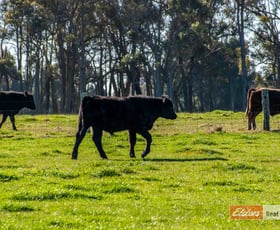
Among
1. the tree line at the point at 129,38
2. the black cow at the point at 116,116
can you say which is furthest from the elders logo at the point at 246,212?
the tree line at the point at 129,38

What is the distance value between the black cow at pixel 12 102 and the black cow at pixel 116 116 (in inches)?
446

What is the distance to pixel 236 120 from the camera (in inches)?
1227

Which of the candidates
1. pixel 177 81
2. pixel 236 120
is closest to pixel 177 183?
pixel 236 120

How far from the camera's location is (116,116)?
17.7 meters

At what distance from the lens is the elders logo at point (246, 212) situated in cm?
908

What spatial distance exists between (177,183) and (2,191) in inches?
136

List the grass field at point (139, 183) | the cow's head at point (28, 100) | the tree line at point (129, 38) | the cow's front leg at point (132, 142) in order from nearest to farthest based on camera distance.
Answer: the grass field at point (139, 183) → the cow's front leg at point (132, 142) → the cow's head at point (28, 100) → the tree line at point (129, 38)

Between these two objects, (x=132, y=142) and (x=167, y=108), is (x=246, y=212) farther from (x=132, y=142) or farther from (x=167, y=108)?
(x=167, y=108)

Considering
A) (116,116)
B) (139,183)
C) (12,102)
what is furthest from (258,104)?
(139,183)

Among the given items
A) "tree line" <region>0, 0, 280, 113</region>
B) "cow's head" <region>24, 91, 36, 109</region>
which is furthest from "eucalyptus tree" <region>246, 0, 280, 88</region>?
"cow's head" <region>24, 91, 36, 109</region>

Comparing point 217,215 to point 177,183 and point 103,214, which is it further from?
point 177,183

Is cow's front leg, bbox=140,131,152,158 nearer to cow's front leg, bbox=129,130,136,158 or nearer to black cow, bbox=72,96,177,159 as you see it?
black cow, bbox=72,96,177,159

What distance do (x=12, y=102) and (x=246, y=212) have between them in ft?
75.1

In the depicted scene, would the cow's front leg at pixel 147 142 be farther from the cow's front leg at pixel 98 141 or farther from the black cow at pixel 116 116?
the cow's front leg at pixel 98 141
